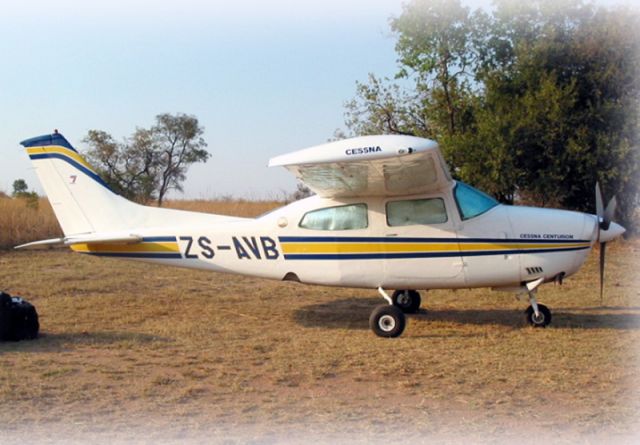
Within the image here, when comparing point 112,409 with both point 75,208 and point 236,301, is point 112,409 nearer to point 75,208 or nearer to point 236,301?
point 75,208

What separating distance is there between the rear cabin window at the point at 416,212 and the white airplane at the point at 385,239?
1 cm

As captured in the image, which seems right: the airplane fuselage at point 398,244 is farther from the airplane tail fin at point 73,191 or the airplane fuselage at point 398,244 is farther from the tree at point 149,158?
the tree at point 149,158

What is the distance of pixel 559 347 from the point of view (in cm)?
716

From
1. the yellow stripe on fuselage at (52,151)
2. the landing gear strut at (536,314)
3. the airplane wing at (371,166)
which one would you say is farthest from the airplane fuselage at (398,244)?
Result: the yellow stripe on fuselage at (52,151)

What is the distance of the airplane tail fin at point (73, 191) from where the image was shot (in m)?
8.97

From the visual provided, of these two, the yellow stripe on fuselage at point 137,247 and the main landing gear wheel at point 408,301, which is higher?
the yellow stripe on fuselage at point 137,247

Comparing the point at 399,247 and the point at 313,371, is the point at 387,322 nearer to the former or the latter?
the point at 399,247

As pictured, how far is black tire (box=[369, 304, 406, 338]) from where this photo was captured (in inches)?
313

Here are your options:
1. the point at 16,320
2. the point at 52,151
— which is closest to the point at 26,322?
the point at 16,320

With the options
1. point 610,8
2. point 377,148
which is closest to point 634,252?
point 610,8

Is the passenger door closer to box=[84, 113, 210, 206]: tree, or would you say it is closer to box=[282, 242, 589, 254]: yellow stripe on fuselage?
box=[282, 242, 589, 254]: yellow stripe on fuselage

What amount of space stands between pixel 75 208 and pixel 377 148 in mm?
4722

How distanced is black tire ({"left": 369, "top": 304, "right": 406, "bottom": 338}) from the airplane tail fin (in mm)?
Result: 3830

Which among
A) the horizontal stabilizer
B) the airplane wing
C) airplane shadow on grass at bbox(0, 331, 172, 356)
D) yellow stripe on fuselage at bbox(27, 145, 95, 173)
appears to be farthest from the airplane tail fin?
the airplane wing
